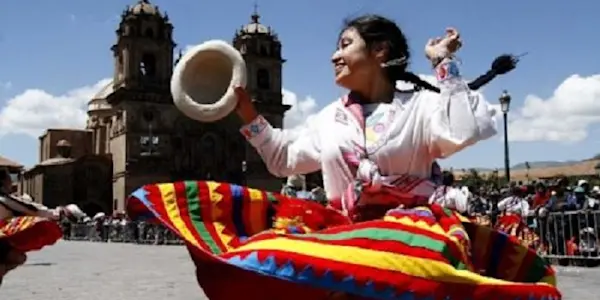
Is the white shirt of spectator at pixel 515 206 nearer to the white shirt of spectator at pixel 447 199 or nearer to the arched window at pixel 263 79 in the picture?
the white shirt of spectator at pixel 447 199

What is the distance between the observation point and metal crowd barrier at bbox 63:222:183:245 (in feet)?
104

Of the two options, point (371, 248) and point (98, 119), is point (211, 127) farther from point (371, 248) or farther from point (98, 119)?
point (371, 248)

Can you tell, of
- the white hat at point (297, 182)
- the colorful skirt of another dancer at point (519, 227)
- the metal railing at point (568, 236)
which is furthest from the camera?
the white hat at point (297, 182)

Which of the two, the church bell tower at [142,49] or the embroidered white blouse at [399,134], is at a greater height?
the church bell tower at [142,49]

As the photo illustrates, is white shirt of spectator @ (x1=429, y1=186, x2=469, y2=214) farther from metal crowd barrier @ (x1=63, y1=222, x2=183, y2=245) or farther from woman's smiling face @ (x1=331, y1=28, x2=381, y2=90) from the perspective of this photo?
metal crowd barrier @ (x1=63, y1=222, x2=183, y2=245)

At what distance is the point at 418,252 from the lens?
2.48 metres

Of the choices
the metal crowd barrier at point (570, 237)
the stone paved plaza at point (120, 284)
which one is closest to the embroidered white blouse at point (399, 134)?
the stone paved plaza at point (120, 284)

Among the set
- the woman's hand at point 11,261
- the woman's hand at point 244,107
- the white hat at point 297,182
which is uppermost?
the white hat at point 297,182

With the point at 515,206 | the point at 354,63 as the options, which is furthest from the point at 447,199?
Answer: the point at 515,206

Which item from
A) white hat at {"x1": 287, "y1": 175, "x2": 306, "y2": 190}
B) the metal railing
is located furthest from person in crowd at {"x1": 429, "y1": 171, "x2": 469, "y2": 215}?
white hat at {"x1": 287, "y1": 175, "x2": 306, "y2": 190}

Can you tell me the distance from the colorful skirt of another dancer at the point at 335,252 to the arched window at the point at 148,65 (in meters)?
→ 55.0

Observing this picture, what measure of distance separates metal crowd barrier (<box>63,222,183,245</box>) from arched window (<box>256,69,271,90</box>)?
21.0m

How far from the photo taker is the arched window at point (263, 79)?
61438mm

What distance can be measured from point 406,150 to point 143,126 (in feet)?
180
